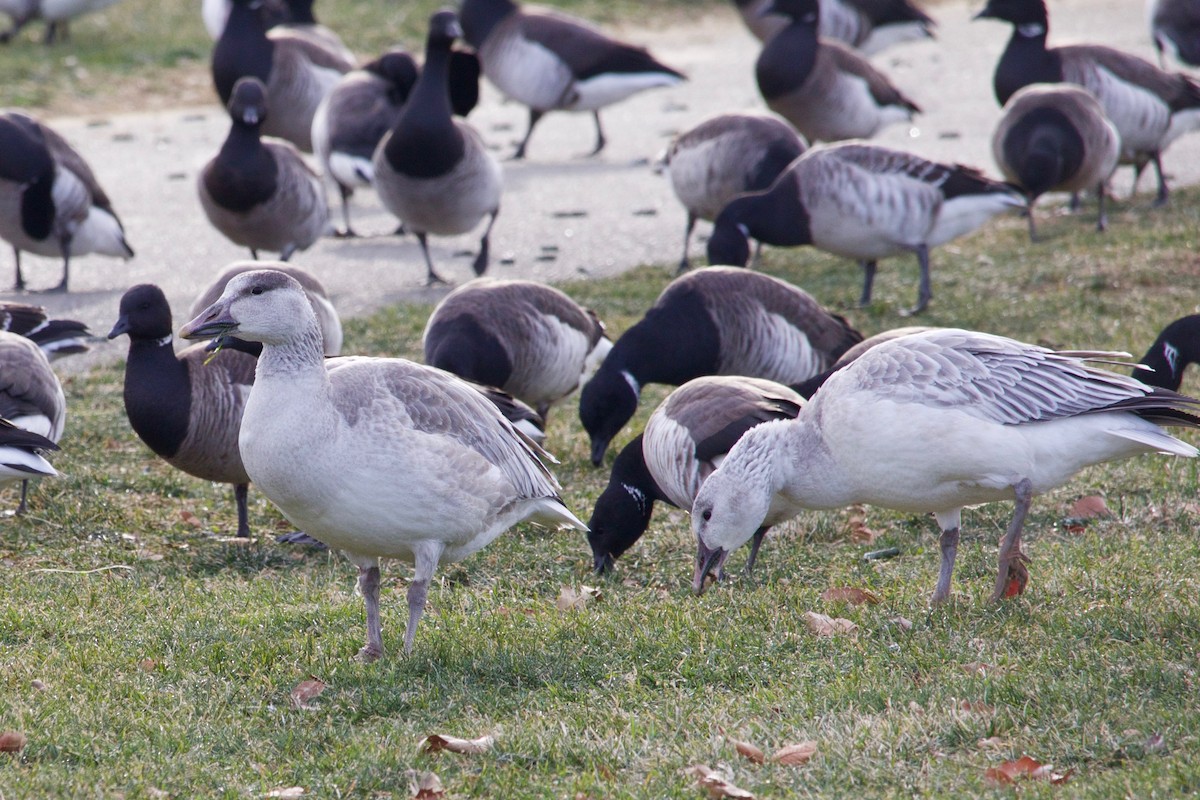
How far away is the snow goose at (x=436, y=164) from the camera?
1134cm

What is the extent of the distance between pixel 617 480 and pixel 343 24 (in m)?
18.6

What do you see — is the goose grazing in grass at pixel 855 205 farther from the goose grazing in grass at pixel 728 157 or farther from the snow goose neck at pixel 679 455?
the snow goose neck at pixel 679 455

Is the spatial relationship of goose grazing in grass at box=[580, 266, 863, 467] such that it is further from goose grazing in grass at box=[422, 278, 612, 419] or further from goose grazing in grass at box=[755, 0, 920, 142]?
goose grazing in grass at box=[755, 0, 920, 142]

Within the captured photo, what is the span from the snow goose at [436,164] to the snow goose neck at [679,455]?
5.28m

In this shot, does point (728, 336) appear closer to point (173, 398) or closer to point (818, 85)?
point (173, 398)

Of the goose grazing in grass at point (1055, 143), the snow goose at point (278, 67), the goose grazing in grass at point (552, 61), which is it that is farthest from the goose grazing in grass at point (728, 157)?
the snow goose at point (278, 67)

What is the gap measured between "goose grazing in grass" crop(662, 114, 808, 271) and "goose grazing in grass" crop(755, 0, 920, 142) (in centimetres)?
225

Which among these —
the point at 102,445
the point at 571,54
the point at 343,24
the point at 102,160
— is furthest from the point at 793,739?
the point at 343,24

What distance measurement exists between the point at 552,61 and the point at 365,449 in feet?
40.5

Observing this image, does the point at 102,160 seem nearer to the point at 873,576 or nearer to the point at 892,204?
the point at 892,204

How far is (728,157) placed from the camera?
11883mm

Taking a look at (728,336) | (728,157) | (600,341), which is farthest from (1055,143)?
(600,341)

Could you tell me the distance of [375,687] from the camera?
192 inches

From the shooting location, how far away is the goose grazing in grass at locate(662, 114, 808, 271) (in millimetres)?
11812
